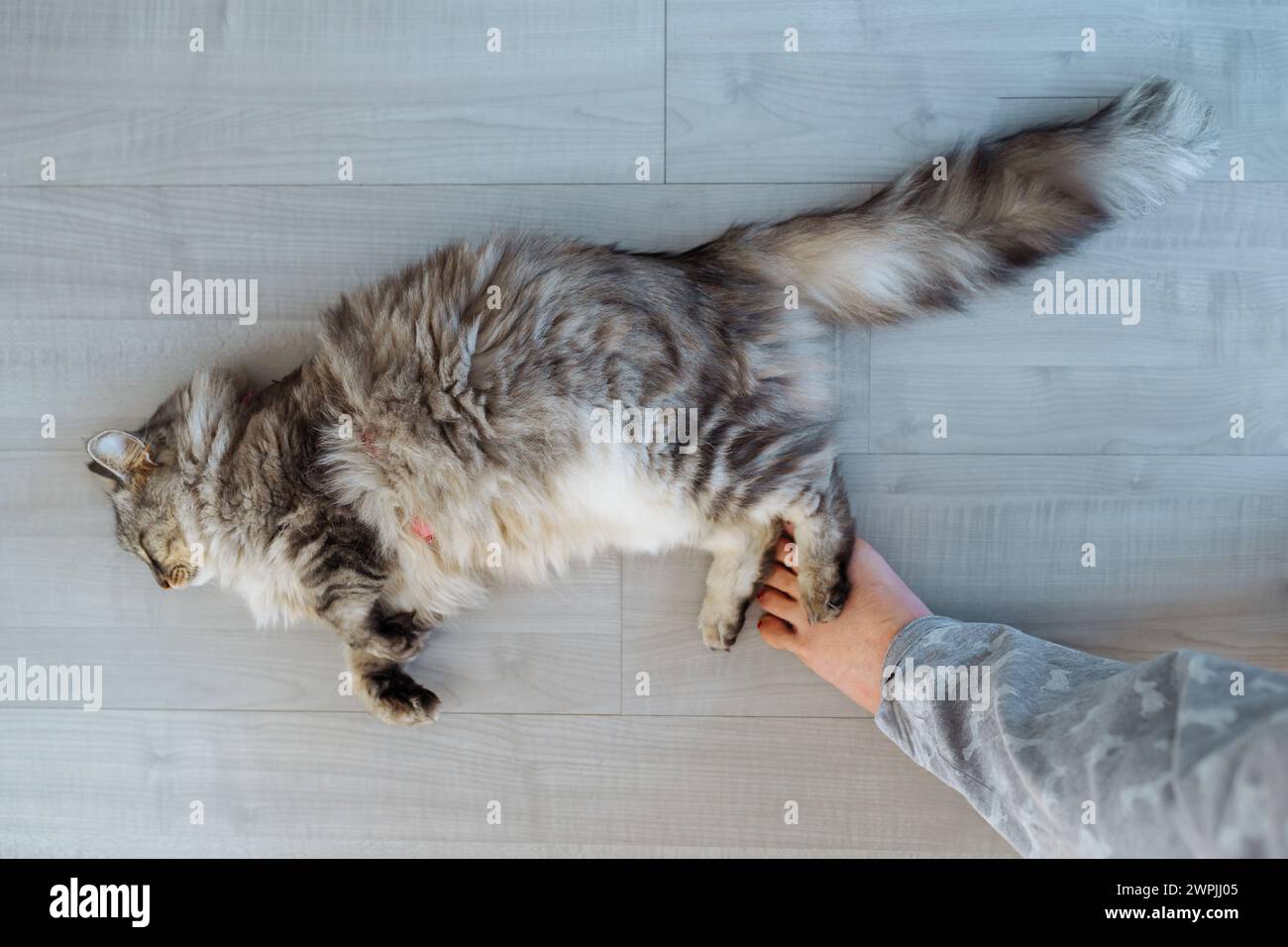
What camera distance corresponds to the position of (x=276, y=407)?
168 centimetres

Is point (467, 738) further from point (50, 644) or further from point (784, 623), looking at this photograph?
point (50, 644)

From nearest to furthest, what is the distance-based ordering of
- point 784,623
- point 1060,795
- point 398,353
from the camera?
point 1060,795 < point 398,353 < point 784,623

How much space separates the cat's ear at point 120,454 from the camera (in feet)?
5.29

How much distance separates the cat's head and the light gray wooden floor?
0.17m

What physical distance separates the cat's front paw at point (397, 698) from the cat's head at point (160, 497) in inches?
16.8

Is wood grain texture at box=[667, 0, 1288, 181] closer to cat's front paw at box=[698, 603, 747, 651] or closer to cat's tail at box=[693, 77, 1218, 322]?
cat's tail at box=[693, 77, 1218, 322]

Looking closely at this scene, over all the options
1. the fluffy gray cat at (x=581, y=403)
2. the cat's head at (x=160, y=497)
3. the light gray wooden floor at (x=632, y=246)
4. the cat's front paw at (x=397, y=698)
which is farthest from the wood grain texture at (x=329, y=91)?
the cat's front paw at (x=397, y=698)

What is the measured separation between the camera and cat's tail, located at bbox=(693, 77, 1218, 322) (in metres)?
1.65

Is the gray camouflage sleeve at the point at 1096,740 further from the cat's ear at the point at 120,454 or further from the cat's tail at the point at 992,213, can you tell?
the cat's ear at the point at 120,454

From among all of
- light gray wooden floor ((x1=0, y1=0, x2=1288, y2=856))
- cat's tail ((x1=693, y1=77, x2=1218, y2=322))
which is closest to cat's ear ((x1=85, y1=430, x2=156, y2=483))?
light gray wooden floor ((x1=0, y1=0, x2=1288, y2=856))

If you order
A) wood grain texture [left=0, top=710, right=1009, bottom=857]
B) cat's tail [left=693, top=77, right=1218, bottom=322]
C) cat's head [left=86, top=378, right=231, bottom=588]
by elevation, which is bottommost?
wood grain texture [left=0, top=710, right=1009, bottom=857]

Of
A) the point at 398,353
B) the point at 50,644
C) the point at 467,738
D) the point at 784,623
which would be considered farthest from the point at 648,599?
the point at 50,644

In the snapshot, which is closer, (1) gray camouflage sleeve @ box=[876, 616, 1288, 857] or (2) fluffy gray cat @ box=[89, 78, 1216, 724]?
(1) gray camouflage sleeve @ box=[876, 616, 1288, 857]

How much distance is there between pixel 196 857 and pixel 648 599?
1.18m
